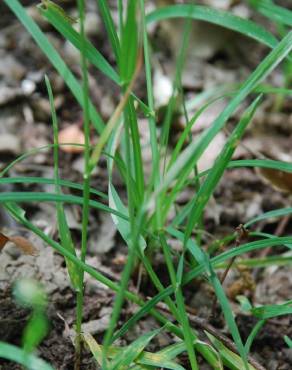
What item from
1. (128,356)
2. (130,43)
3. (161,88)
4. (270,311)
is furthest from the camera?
(161,88)

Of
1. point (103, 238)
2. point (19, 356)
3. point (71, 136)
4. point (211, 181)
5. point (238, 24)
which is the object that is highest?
point (238, 24)

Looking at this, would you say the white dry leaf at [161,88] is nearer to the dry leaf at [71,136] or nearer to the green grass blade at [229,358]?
the dry leaf at [71,136]

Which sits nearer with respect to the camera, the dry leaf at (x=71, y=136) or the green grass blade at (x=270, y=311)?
the green grass blade at (x=270, y=311)

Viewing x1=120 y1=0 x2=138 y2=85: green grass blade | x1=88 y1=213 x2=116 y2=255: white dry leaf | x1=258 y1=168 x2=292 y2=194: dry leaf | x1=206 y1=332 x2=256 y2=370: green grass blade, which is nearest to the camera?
x1=120 y1=0 x2=138 y2=85: green grass blade

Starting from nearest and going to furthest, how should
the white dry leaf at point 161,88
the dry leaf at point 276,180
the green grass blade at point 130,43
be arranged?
the green grass blade at point 130,43 → the dry leaf at point 276,180 → the white dry leaf at point 161,88

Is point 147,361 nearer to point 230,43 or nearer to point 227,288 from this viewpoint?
point 227,288

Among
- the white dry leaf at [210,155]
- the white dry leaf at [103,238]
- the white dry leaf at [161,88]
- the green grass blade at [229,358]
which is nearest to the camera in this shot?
the green grass blade at [229,358]

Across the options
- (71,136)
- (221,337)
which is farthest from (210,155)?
(221,337)

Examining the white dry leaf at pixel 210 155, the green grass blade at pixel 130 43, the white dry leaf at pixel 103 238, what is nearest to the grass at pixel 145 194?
the green grass blade at pixel 130 43

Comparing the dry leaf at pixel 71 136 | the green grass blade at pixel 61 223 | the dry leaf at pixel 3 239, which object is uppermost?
the green grass blade at pixel 61 223

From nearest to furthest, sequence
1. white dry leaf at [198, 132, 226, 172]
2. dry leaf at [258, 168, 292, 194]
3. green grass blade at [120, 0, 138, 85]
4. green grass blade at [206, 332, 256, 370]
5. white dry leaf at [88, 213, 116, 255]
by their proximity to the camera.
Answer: green grass blade at [120, 0, 138, 85], green grass blade at [206, 332, 256, 370], white dry leaf at [88, 213, 116, 255], dry leaf at [258, 168, 292, 194], white dry leaf at [198, 132, 226, 172]

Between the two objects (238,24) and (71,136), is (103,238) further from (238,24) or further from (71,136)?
(238,24)

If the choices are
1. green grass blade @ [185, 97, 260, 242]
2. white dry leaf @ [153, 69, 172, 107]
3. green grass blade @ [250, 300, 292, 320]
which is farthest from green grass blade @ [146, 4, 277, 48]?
white dry leaf @ [153, 69, 172, 107]

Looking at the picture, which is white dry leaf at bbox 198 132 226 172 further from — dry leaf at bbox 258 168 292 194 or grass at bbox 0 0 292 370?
grass at bbox 0 0 292 370
